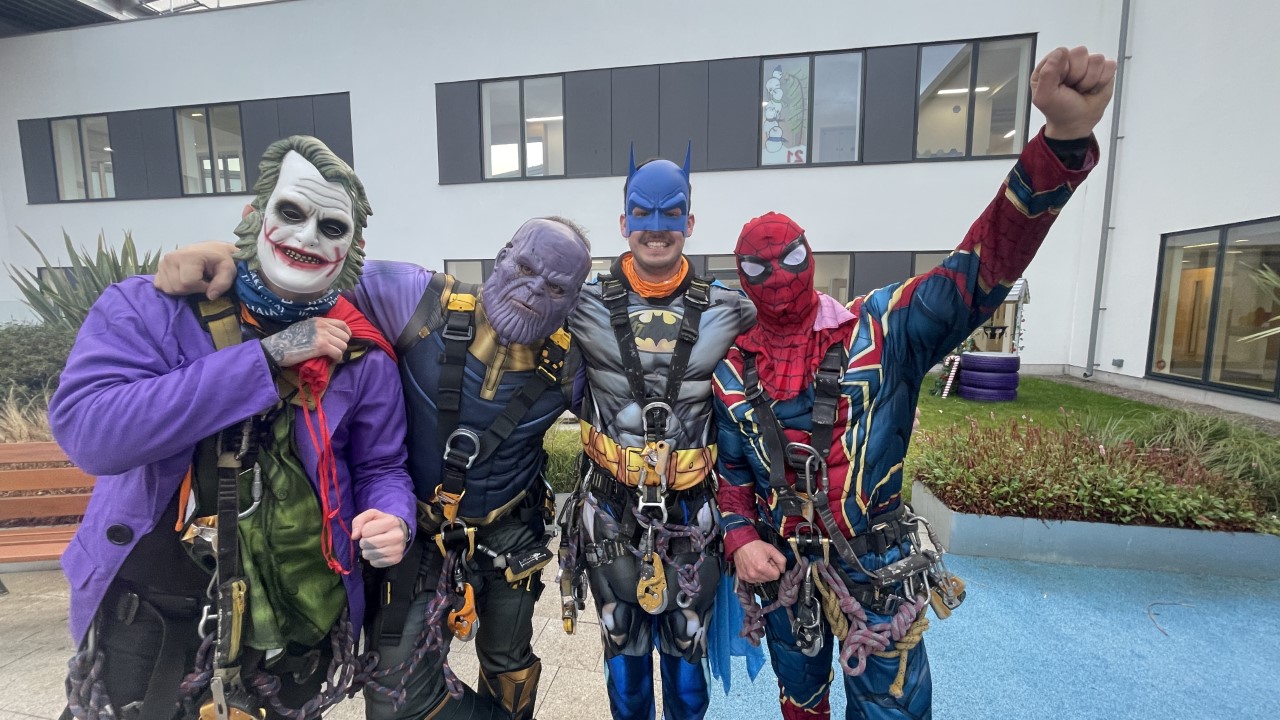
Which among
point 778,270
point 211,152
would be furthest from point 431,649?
point 211,152

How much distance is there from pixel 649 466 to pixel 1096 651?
311 cm

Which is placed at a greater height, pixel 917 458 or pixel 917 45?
pixel 917 45

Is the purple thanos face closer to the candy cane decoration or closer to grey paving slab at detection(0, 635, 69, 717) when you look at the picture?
grey paving slab at detection(0, 635, 69, 717)

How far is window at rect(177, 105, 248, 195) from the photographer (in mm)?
13398

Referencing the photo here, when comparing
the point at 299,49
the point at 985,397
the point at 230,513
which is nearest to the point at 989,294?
the point at 230,513

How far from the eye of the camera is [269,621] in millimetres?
1604

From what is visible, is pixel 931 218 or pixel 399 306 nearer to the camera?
pixel 399 306

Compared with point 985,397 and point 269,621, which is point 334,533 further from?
point 985,397

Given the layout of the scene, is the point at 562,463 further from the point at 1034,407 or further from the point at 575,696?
the point at 1034,407

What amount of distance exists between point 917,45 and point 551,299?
1143 centimetres

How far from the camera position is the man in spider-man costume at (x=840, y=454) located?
1900 mm

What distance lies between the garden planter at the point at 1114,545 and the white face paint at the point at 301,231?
4534 millimetres

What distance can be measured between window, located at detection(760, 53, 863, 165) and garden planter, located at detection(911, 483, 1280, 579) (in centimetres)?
850

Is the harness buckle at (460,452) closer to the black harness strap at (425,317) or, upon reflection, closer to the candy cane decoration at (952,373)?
the black harness strap at (425,317)
